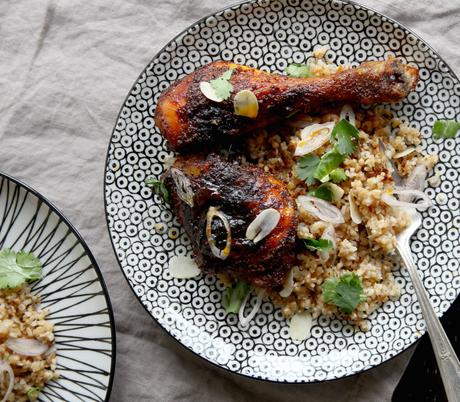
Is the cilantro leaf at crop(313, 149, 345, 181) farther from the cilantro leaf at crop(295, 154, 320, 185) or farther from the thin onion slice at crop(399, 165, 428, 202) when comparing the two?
the thin onion slice at crop(399, 165, 428, 202)

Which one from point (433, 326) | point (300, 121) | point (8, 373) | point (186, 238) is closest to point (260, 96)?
point (300, 121)

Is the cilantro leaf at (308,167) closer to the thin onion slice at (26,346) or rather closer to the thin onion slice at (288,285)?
the thin onion slice at (288,285)

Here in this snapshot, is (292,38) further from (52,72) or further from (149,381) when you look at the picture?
(149,381)

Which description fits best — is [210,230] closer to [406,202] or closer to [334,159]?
[334,159]

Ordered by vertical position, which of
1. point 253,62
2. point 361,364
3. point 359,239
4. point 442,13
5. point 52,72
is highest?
point 442,13

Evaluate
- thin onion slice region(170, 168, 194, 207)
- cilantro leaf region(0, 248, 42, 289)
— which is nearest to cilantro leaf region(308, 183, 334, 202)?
thin onion slice region(170, 168, 194, 207)

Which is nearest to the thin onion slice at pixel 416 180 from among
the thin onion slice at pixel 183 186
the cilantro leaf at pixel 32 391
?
the thin onion slice at pixel 183 186

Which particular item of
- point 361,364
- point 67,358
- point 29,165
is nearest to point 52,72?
point 29,165
